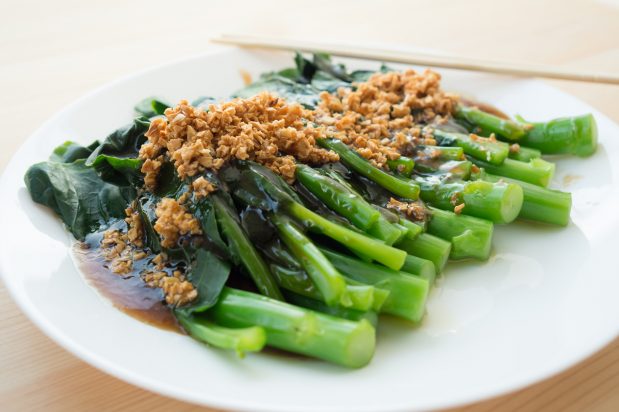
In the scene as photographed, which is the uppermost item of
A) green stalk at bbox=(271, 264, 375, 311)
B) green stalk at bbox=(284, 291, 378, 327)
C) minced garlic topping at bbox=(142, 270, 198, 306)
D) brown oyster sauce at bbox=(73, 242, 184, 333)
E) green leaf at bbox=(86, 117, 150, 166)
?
green leaf at bbox=(86, 117, 150, 166)

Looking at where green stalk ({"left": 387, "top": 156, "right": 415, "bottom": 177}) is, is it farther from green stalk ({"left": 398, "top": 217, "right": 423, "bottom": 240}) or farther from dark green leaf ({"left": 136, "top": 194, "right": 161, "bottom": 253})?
dark green leaf ({"left": 136, "top": 194, "right": 161, "bottom": 253})

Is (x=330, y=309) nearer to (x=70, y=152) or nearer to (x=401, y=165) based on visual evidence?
(x=401, y=165)

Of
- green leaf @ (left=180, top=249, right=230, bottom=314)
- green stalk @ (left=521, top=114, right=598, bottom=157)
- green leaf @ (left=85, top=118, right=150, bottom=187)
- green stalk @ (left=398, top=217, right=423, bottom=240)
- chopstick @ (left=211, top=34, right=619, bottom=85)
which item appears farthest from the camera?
chopstick @ (left=211, top=34, right=619, bottom=85)

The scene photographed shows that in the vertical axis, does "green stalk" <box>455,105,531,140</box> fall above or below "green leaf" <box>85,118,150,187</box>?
above

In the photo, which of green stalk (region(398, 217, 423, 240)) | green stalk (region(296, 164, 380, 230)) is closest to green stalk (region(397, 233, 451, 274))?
green stalk (region(398, 217, 423, 240))

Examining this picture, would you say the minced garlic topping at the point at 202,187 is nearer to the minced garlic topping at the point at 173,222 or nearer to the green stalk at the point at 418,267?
the minced garlic topping at the point at 173,222

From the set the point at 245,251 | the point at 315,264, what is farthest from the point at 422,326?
the point at 245,251

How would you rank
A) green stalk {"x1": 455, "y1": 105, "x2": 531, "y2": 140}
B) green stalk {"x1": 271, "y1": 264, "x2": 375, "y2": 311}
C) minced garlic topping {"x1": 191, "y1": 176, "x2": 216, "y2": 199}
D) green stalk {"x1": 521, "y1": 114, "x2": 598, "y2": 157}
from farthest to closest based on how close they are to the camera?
green stalk {"x1": 455, "y1": 105, "x2": 531, "y2": 140}
green stalk {"x1": 521, "y1": 114, "x2": 598, "y2": 157}
minced garlic topping {"x1": 191, "y1": 176, "x2": 216, "y2": 199}
green stalk {"x1": 271, "y1": 264, "x2": 375, "y2": 311}
